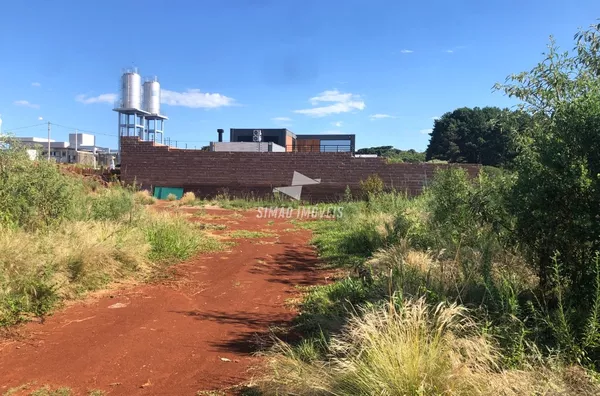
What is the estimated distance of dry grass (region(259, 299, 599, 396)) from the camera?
250cm

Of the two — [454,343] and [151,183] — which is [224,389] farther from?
[151,183]

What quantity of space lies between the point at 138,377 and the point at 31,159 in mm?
6072

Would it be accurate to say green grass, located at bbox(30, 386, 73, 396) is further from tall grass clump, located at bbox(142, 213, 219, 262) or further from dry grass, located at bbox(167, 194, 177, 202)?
dry grass, located at bbox(167, 194, 177, 202)

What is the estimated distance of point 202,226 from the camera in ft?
41.4

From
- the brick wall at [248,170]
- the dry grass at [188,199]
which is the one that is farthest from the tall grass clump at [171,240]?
the brick wall at [248,170]

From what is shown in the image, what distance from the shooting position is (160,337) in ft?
14.3

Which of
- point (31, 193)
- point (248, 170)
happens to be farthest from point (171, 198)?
point (31, 193)

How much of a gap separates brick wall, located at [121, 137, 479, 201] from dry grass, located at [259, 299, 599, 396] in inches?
768

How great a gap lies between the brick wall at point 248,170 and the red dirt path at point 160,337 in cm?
1571

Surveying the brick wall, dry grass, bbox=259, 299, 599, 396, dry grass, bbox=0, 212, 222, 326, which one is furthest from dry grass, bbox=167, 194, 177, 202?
dry grass, bbox=259, 299, 599, 396

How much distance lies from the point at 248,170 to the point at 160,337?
19.2 meters

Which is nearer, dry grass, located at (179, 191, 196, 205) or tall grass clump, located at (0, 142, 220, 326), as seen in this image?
tall grass clump, located at (0, 142, 220, 326)

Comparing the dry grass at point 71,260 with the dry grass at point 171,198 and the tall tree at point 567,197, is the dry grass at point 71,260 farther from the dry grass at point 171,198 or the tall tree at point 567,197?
the dry grass at point 171,198

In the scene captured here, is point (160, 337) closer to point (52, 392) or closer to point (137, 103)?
point (52, 392)
